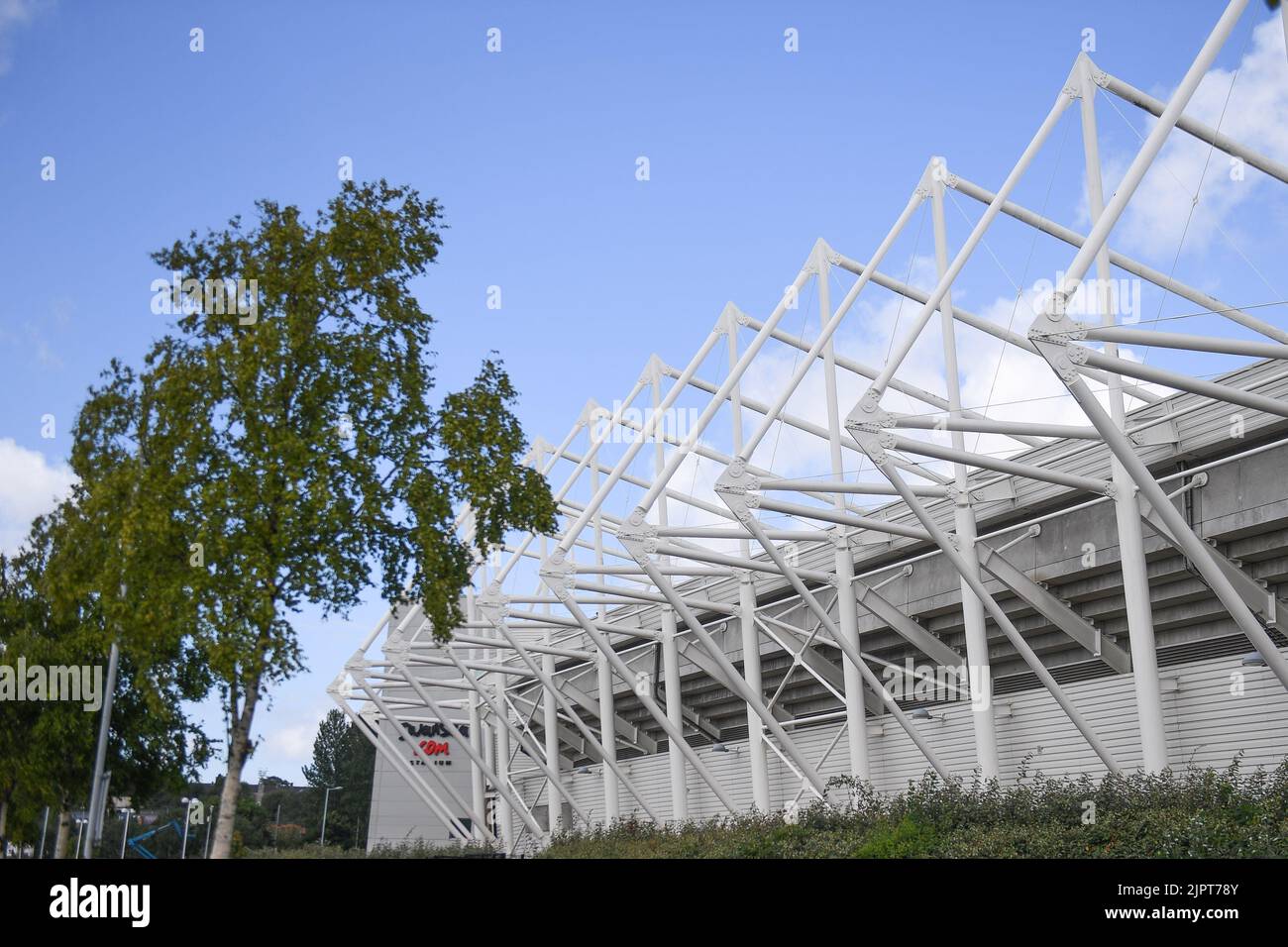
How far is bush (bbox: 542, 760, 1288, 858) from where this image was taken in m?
18.6

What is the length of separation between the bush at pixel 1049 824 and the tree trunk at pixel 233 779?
33.2 feet

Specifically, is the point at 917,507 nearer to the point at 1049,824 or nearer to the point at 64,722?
the point at 1049,824

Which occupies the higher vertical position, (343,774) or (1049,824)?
(343,774)

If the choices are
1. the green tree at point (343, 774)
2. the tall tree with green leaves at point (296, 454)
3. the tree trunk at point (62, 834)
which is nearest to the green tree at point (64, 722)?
the tree trunk at point (62, 834)

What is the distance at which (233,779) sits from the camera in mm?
21500

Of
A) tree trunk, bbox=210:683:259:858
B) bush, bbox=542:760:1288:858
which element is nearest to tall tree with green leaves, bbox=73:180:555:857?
tree trunk, bbox=210:683:259:858

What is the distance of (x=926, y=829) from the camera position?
2392 centimetres

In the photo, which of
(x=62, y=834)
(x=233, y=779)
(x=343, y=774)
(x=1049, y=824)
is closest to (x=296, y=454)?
(x=233, y=779)

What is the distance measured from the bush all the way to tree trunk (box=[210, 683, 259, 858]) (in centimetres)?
1011

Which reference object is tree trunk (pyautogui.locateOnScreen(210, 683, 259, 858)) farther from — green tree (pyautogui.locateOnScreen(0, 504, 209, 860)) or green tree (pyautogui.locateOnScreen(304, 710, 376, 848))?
green tree (pyautogui.locateOnScreen(304, 710, 376, 848))

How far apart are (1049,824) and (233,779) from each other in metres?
13.0

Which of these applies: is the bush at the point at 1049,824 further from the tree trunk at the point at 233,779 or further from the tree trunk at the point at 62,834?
the tree trunk at the point at 62,834

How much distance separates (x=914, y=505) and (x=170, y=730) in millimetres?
24753
